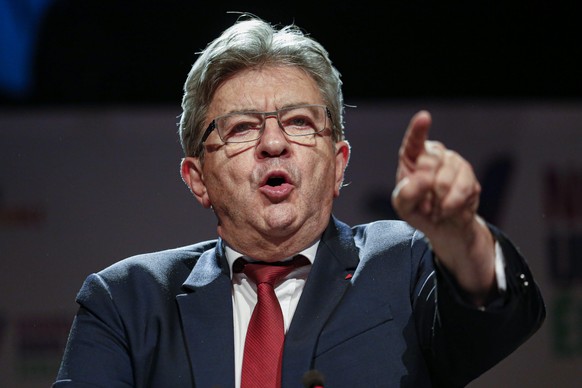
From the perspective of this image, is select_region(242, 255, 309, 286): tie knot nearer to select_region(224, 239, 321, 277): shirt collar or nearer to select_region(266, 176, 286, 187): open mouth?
select_region(224, 239, 321, 277): shirt collar

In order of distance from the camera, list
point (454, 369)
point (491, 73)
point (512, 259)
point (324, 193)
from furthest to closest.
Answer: point (491, 73)
point (324, 193)
point (454, 369)
point (512, 259)

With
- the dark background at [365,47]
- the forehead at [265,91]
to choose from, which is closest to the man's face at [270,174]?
the forehead at [265,91]

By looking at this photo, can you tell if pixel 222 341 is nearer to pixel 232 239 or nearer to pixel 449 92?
pixel 232 239

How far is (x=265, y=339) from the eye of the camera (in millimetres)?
1835

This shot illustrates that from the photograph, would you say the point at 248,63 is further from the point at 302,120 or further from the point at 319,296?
the point at 319,296

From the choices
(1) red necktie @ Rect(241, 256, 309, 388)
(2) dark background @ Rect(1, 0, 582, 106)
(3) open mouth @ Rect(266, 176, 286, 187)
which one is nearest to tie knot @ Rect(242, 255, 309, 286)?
(1) red necktie @ Rect(241, 256, 309, 388)

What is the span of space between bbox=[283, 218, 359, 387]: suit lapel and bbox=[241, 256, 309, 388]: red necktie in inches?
1.0

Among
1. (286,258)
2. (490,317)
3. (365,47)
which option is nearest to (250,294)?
(286,258)

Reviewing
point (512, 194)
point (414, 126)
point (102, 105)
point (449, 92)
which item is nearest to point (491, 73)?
point (449, 92)

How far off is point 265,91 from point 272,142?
143 mm

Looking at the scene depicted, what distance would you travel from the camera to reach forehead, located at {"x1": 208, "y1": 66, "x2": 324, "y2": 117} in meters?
2.04

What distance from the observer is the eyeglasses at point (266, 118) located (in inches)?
79.7

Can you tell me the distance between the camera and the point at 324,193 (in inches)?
80.1

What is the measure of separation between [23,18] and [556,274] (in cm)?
241
